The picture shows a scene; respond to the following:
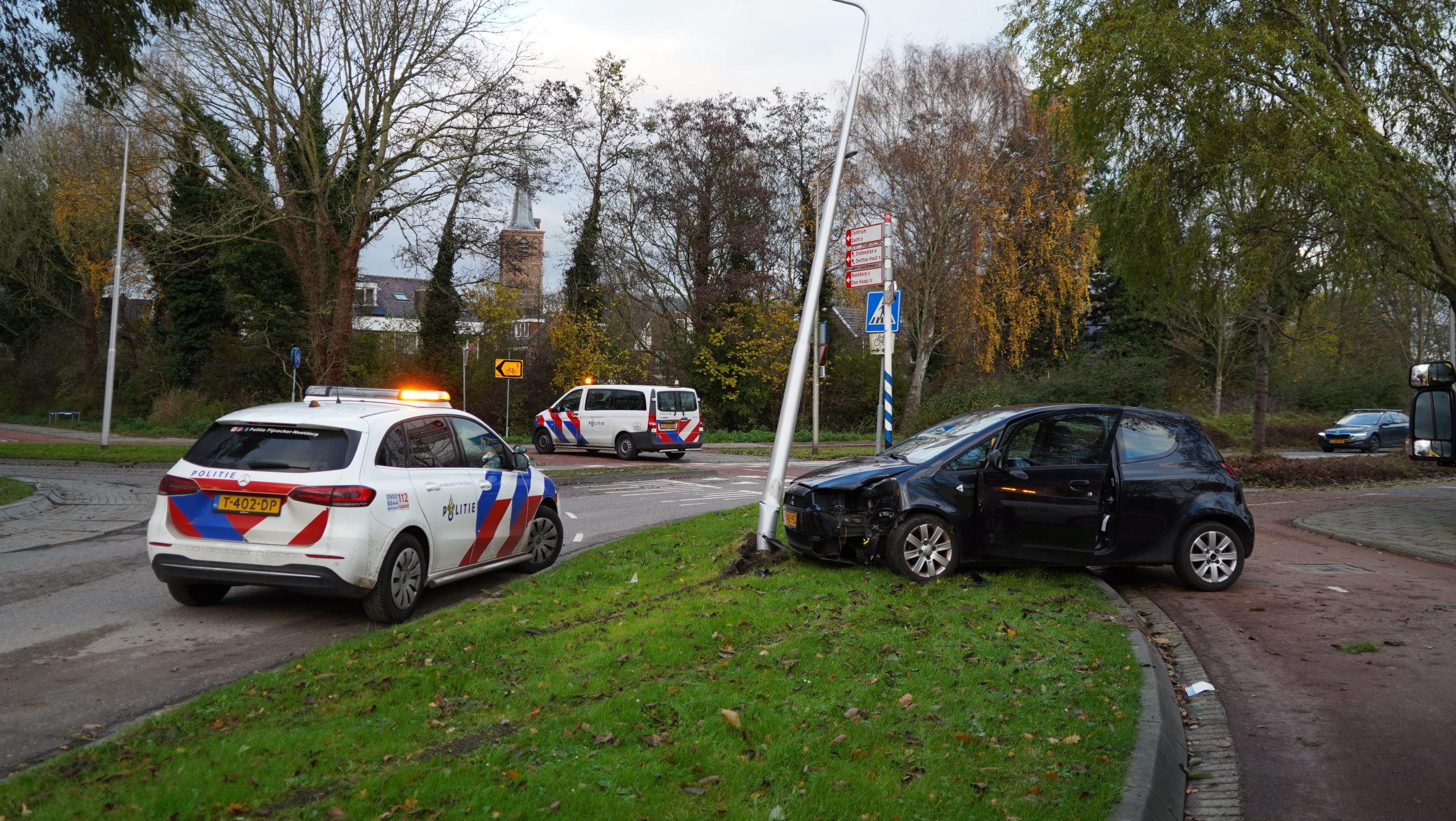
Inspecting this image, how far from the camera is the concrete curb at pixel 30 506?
43.7 feet

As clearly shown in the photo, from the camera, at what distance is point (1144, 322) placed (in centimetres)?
4512

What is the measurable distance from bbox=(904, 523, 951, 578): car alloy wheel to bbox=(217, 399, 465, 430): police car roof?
4049 mm

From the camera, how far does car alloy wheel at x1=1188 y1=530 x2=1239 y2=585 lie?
866cm

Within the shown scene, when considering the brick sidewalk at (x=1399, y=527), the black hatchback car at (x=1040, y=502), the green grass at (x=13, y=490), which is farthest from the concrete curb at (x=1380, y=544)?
the green grass at (x=13, y=490)

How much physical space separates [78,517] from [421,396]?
7.65m

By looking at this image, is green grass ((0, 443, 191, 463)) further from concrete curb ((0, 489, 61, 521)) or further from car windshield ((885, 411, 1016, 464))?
car windshield ((885, 411, 1016, 464))

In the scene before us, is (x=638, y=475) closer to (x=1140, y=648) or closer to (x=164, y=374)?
(x=1140, y=648)

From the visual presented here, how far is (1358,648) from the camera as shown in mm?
6738

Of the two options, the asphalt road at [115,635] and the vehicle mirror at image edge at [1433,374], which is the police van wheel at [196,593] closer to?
the asphalt road at [115,635]

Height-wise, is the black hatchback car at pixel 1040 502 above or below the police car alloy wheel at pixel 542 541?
above

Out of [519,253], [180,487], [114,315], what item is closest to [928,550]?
[180,487]

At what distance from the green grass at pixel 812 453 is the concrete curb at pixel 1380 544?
1477cm

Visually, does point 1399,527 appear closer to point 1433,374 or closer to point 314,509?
point 1433,374

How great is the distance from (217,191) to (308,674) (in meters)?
36.2
